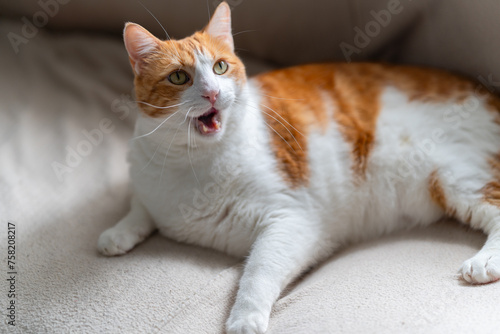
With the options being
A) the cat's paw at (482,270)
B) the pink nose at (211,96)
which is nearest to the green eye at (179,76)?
the pink nose at (211,96)

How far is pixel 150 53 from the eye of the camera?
1.50m

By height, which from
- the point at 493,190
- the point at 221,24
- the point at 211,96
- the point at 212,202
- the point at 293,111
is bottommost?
the point at 212,202

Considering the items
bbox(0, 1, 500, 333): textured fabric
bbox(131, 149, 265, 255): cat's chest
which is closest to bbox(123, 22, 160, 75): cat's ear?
bbox(131, 149, 265, 255): cat's chest

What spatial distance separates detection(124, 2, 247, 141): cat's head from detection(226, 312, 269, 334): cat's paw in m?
0.54

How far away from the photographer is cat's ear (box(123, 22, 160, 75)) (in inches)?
56.7

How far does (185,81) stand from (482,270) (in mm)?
1016

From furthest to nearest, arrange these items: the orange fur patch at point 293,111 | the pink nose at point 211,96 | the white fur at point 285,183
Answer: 1. the orange fur patch at point 293,111
2. the white fur at point 285,183
3. the pink nose at point 211,96

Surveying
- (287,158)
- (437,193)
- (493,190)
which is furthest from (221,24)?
(493,190)

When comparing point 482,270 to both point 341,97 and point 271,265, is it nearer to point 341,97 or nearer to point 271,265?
point 271,265

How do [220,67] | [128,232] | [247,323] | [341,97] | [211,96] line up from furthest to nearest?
[341,97] → [128,232] → [220,67] → [211,96] → [247,323]

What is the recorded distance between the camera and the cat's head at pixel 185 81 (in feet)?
4.65

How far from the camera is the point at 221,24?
1.61 m

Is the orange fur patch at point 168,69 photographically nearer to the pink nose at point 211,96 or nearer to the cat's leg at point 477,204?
the pink nose at point 211,96

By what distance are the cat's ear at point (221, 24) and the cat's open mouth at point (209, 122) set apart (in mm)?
307
